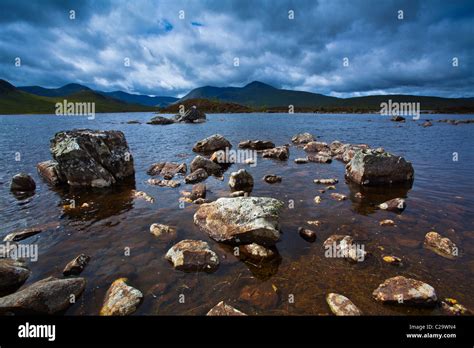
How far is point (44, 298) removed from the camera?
6.60 m

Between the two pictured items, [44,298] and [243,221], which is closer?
[44,298]

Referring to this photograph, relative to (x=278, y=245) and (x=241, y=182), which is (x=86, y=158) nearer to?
(x=241, y=182)

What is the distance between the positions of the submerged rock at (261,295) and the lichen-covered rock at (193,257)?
1542 mm

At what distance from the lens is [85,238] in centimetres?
1063

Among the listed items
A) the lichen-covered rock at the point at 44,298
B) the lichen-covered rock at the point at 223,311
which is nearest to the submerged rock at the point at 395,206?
the lichen-covered rock at the point at 223,311

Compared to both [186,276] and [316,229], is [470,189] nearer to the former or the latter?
[316,229]

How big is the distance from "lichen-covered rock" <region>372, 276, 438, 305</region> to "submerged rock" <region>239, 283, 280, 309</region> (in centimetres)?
296

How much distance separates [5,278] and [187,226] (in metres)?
6.39

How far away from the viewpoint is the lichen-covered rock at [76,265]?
829 centimetres

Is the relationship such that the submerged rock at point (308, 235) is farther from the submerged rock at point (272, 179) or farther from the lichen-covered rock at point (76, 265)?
the lichen-covered rock at point (76, 265)

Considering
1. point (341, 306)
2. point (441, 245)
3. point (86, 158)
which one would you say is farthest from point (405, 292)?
point (86, 158)

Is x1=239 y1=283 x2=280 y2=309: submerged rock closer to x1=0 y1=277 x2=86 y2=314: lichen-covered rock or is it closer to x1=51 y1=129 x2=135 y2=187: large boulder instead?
x1=0 y1=277 x2=86 y2=314: lichen-covered rock

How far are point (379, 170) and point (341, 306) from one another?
14119 mm

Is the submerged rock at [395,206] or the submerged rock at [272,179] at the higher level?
the submerged rock at [272,179]
